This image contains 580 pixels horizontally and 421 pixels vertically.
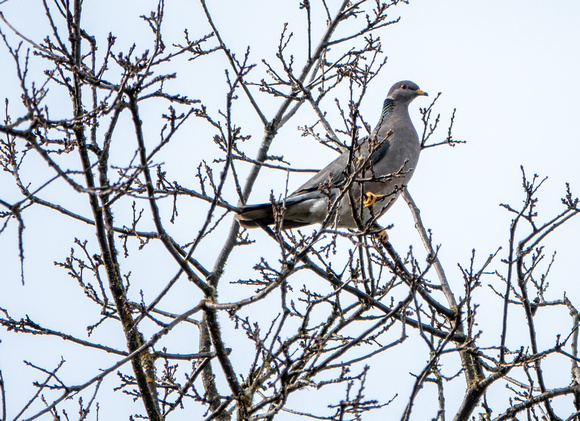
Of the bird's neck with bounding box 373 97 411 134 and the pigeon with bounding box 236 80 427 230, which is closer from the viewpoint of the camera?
the pigeon with bounding box 236 80 427 230

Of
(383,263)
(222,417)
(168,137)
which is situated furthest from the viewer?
(222,417)

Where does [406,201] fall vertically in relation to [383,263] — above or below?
above

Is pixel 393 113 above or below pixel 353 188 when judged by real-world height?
above

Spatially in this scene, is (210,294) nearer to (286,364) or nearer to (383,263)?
(286,364)

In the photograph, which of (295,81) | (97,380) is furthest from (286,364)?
(295,81)

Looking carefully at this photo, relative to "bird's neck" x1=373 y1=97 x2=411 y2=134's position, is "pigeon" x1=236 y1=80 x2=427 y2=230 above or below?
below

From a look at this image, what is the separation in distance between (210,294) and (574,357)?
92.1 inches

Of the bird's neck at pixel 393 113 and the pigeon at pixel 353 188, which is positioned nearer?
the pigeon at pixel 353 188

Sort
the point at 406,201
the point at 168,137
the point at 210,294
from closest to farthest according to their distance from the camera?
the point at 168,137 < the point at 210,294 < the point at 406,201

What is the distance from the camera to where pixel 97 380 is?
298 cm

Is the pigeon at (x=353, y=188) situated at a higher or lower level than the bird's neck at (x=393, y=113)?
lower

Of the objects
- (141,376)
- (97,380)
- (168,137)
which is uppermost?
(168,137)

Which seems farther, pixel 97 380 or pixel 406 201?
pixel 406 201

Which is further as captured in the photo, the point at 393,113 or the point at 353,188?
the point at 393,113
